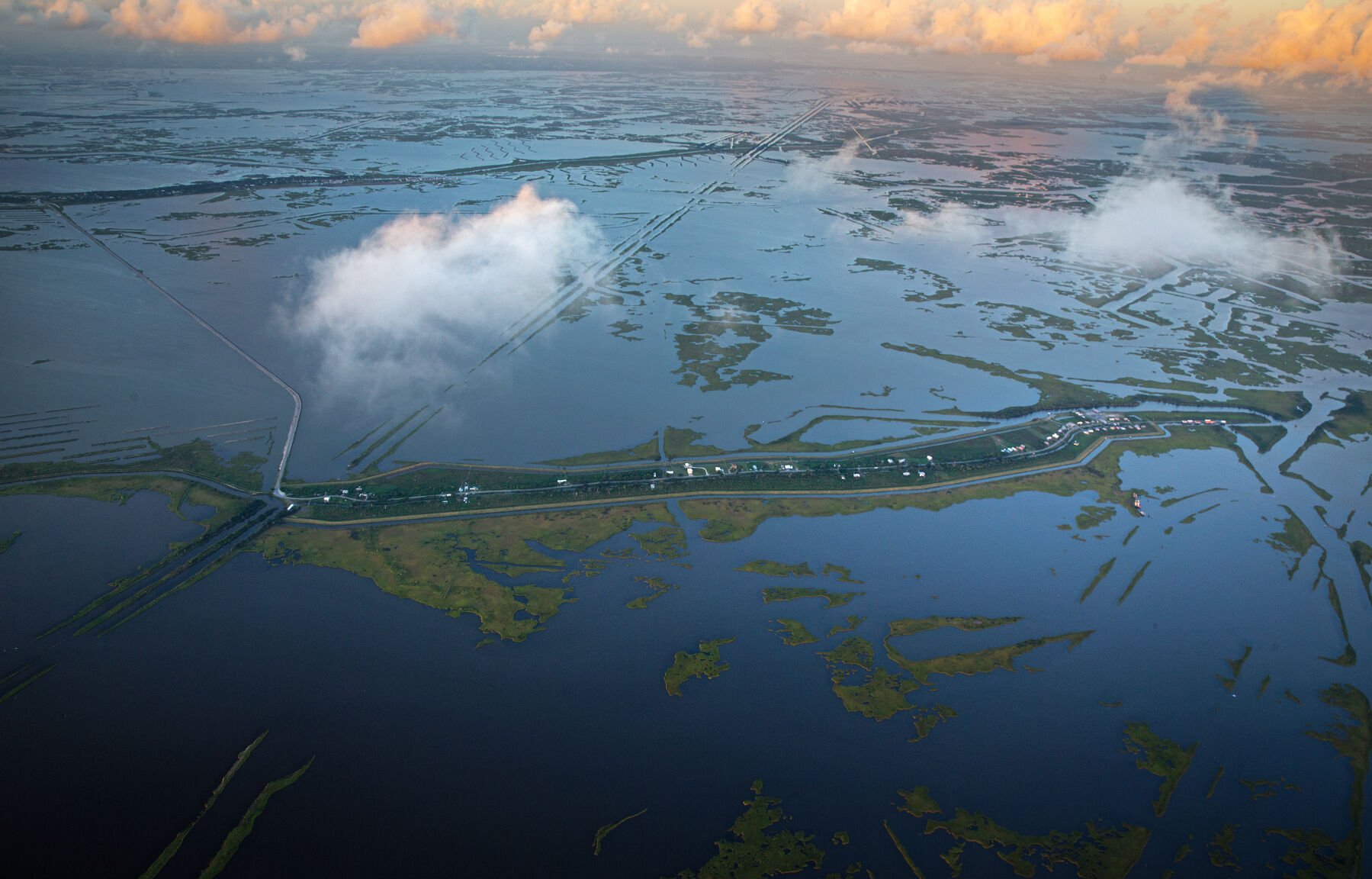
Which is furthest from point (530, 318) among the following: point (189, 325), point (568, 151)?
point (568, 151)

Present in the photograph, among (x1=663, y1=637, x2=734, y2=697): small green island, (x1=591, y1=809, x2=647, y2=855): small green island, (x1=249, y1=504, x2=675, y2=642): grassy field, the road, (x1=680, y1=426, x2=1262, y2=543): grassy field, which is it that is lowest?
(x1=680, y1=426, x2=1262, y2=543): grassy field

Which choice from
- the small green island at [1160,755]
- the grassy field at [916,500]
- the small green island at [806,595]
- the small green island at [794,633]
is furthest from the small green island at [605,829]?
the small green island at [1160,755]

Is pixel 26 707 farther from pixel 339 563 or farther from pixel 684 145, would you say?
pixel 684 145

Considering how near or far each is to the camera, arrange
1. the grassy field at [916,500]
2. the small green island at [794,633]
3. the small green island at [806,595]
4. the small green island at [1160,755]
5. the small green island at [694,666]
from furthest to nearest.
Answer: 1. the grassy field at [916,500]
2. the small green island at [806,595]
3. the small green island at [794,633]
4. the small green island at [694,666]
5. the small green island at [1160,755]

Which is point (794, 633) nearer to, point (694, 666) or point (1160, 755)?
point (694, 666)

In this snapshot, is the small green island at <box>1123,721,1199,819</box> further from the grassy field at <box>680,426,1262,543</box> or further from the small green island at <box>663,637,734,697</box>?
the grassy field at <box>680,426,1262,543</box>

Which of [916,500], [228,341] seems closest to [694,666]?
[916,500]

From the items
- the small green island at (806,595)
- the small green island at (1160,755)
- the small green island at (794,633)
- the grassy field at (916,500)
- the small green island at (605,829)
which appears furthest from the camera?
the grassy field at (916,500)

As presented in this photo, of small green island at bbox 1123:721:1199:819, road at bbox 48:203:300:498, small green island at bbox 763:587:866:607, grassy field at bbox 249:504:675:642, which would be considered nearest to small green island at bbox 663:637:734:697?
small green island at bbox 763:587:866:607

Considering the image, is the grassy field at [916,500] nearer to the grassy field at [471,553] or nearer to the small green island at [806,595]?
the grassy field at [471,553]
